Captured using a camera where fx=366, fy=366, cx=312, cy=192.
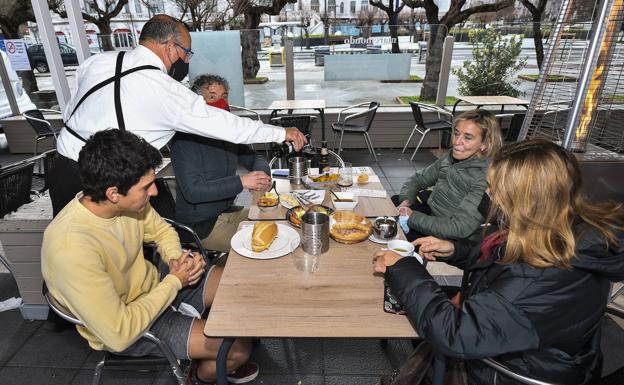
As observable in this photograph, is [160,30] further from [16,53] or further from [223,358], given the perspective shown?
[16,53]

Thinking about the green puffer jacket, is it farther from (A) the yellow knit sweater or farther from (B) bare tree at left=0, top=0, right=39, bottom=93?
(B) bare tree at left=0, top=0, right=39, bottom=93

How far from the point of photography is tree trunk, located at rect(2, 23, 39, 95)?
22.1 ft

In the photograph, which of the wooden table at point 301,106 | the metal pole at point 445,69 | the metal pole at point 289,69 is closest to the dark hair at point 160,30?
the wooden table at point 301,106

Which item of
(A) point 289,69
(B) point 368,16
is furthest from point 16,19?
(B) point 368,16

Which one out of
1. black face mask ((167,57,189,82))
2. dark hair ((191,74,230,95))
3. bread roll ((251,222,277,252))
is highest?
black face mask ((167,57,189,82))

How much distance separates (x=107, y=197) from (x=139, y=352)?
0.62 m

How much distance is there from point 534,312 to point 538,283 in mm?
77

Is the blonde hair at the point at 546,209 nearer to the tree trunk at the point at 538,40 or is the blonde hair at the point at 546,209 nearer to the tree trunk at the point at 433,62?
the tree trunk at the point at 433,62

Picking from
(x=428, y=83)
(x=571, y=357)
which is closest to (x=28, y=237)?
(x=571, y=357)

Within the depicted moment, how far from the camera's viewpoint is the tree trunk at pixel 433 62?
20.5ft

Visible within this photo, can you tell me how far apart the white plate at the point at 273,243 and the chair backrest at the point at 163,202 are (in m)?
0.69

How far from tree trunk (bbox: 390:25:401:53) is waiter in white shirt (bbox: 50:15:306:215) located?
16.6 ft

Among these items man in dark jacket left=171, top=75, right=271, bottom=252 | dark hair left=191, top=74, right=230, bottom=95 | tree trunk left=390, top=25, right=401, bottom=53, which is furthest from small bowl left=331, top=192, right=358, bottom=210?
tree trunk left=390, top=25, right=401, bottom=53

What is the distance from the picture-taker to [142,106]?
1.88m
